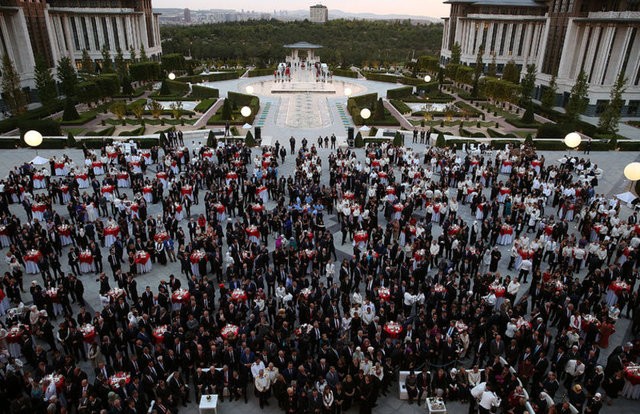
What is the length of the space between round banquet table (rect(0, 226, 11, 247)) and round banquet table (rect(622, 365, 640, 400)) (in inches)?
869

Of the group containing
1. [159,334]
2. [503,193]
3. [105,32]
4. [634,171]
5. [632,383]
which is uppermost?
[105,32]

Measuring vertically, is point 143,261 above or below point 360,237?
below

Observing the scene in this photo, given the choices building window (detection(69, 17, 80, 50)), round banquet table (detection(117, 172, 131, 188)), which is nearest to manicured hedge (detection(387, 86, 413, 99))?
round banquet table (detection(117, 172, 131, 188))

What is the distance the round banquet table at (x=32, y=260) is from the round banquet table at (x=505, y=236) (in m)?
18.3

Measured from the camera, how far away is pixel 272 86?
2452 inches

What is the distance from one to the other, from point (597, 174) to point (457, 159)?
26.5 feet

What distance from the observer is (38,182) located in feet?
79.2

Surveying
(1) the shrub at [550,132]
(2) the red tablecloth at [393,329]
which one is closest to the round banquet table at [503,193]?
(2) the red tablecloth at [393,329]

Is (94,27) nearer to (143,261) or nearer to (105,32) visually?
(105,32)

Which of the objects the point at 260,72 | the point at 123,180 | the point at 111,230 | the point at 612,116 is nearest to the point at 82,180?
the point at 123,180

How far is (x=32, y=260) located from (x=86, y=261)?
187 centimetres

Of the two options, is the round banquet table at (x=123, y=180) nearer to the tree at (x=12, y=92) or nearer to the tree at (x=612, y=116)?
the tree at (x=12, y=92)

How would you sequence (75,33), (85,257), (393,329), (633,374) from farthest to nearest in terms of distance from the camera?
(75,33)
(85,257)
(393,329)
(633,374)

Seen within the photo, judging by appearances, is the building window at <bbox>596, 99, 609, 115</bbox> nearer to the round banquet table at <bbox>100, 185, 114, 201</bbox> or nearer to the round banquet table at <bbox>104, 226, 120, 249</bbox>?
the round banquet table at <bbox>100, 185, 114, 201</bbox>
